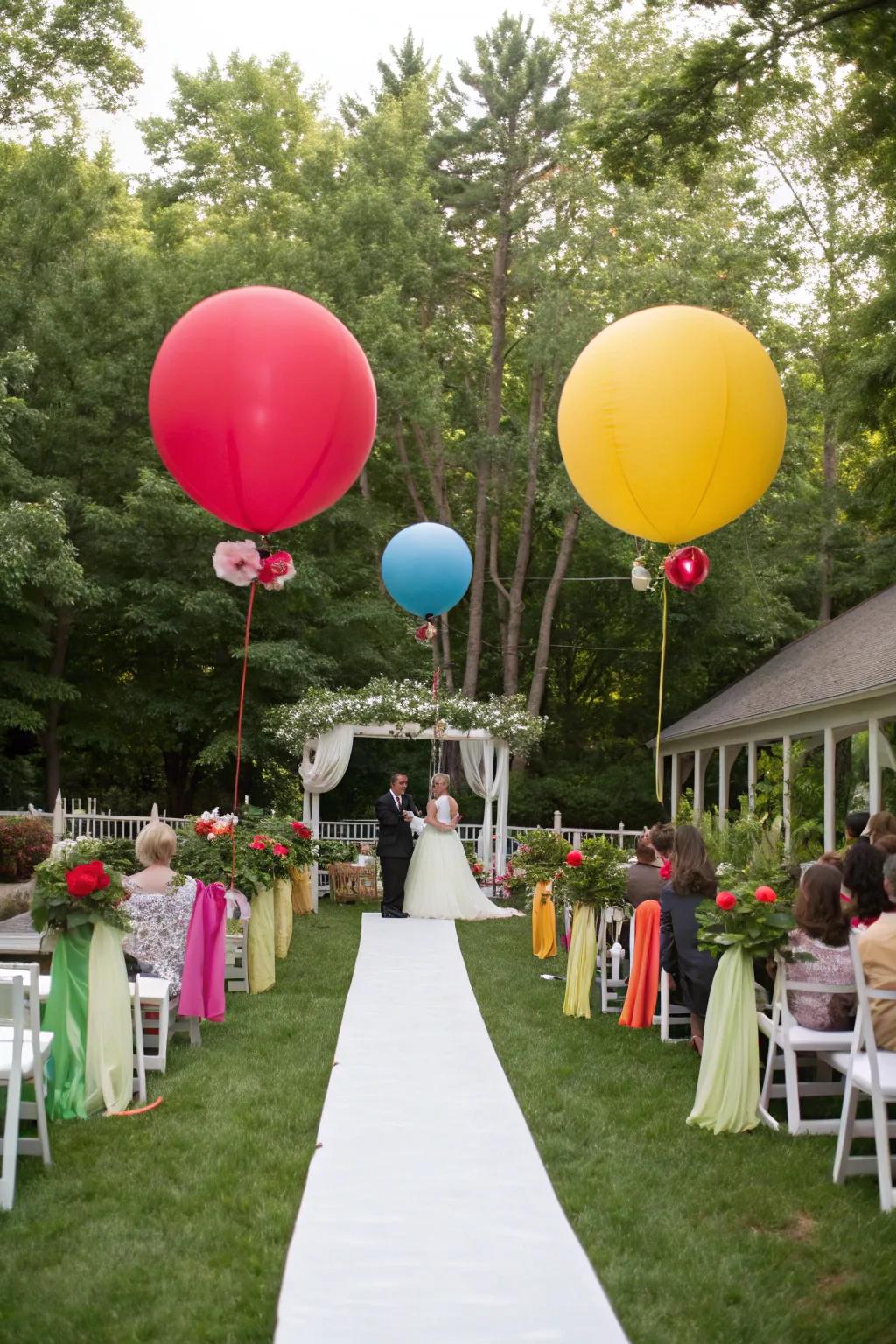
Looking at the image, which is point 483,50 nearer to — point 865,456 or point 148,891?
point 865,456

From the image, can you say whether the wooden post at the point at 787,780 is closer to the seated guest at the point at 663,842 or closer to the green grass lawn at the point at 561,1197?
the seated guest at the point at 663,842

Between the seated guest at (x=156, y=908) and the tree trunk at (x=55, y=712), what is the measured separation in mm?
16594

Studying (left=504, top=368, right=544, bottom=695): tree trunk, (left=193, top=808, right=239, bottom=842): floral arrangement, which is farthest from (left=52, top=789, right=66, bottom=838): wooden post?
(left=504, top=368, right=544, bottom=695): tree trunk

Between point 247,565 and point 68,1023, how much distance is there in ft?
8.98

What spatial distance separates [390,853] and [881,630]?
7.09 meters

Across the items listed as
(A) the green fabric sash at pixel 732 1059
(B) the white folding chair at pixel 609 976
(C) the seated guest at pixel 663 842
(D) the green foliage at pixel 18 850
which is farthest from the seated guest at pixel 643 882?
(D) the green foliage at pixel 18 850

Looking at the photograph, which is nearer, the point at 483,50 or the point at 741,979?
the point at 741,979

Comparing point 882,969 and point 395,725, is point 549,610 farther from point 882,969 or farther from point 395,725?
point 882,969

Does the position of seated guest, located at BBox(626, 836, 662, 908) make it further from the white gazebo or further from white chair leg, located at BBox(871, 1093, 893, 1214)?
white chair leg, located at BBox(871, 1093, 893, 1214)

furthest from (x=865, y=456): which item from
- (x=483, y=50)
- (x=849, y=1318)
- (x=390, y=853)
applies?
(x=849, y=1318)

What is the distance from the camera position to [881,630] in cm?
1631

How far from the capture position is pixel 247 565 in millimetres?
7395

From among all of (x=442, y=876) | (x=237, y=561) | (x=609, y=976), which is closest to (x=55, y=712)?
(x=442, y=876)

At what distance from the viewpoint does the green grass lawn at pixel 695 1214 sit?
162 inches
